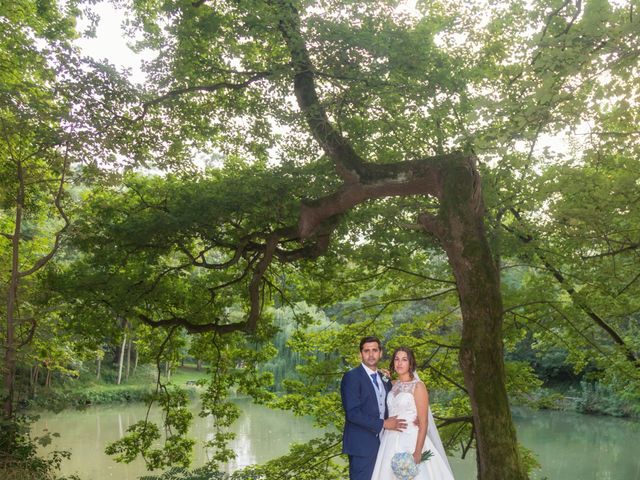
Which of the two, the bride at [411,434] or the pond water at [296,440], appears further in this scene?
the pond water at [296,440]

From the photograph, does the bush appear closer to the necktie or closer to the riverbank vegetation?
the riverbank vegetation

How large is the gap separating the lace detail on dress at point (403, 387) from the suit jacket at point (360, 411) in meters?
0.14

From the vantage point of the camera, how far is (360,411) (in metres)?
3.54

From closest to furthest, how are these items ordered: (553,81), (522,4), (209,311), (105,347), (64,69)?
(553,81)
(64,69)
(522,4)
(209,311)
(105,347)

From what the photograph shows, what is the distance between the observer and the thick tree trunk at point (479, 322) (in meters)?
4.22

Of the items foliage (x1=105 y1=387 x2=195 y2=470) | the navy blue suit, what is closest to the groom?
the navy blue suit

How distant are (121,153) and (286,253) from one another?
6.84 feet

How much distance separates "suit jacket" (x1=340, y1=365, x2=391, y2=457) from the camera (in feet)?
11.6

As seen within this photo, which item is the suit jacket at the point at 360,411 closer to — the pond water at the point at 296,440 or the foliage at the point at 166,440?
the foliage at the point at 166,440

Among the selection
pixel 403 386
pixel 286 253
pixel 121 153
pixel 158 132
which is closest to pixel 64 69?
pixel 121 153

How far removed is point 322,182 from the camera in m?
6.17

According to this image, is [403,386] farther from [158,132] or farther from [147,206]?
[158,132]

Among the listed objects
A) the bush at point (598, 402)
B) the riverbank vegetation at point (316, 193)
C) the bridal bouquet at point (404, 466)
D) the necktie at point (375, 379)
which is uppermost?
the riverbank vegetation at point (316, 193)

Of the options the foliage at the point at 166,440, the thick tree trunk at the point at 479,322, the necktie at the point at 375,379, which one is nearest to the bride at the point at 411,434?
the necktie at the point at 375,379
